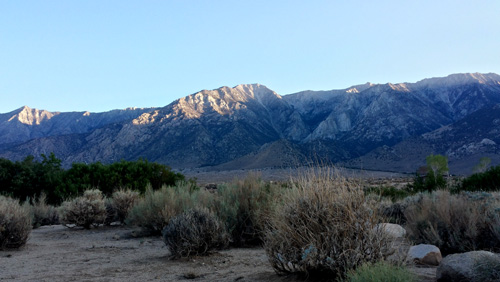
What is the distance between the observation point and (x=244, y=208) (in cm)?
1155

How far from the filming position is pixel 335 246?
571 cm

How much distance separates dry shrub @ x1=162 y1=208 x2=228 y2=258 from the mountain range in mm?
63127

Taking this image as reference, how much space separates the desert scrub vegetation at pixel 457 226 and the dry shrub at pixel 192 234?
4.87 m

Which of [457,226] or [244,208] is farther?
[244,208]

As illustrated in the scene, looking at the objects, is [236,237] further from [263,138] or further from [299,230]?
[263,138]

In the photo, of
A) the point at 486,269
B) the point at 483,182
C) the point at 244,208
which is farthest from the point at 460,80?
the point at 486,269

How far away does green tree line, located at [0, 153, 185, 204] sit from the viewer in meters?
23.4

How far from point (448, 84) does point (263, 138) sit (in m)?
68.2

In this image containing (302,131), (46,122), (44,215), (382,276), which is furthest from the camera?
(46,122)

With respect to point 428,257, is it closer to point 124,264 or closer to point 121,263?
point 124,264

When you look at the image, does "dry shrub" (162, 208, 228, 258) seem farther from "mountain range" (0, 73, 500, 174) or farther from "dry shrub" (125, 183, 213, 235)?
"mountain range" (0, 73, 500, 174)

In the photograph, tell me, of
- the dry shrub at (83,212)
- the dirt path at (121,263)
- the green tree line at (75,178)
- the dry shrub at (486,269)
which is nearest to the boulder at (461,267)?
the dry shrub at (486,269)

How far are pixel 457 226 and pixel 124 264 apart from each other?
7385 mm

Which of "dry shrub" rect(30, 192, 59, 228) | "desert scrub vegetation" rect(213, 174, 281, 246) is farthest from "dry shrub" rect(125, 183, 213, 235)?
"dry shrub" rect(30, 192, 59, 228)
